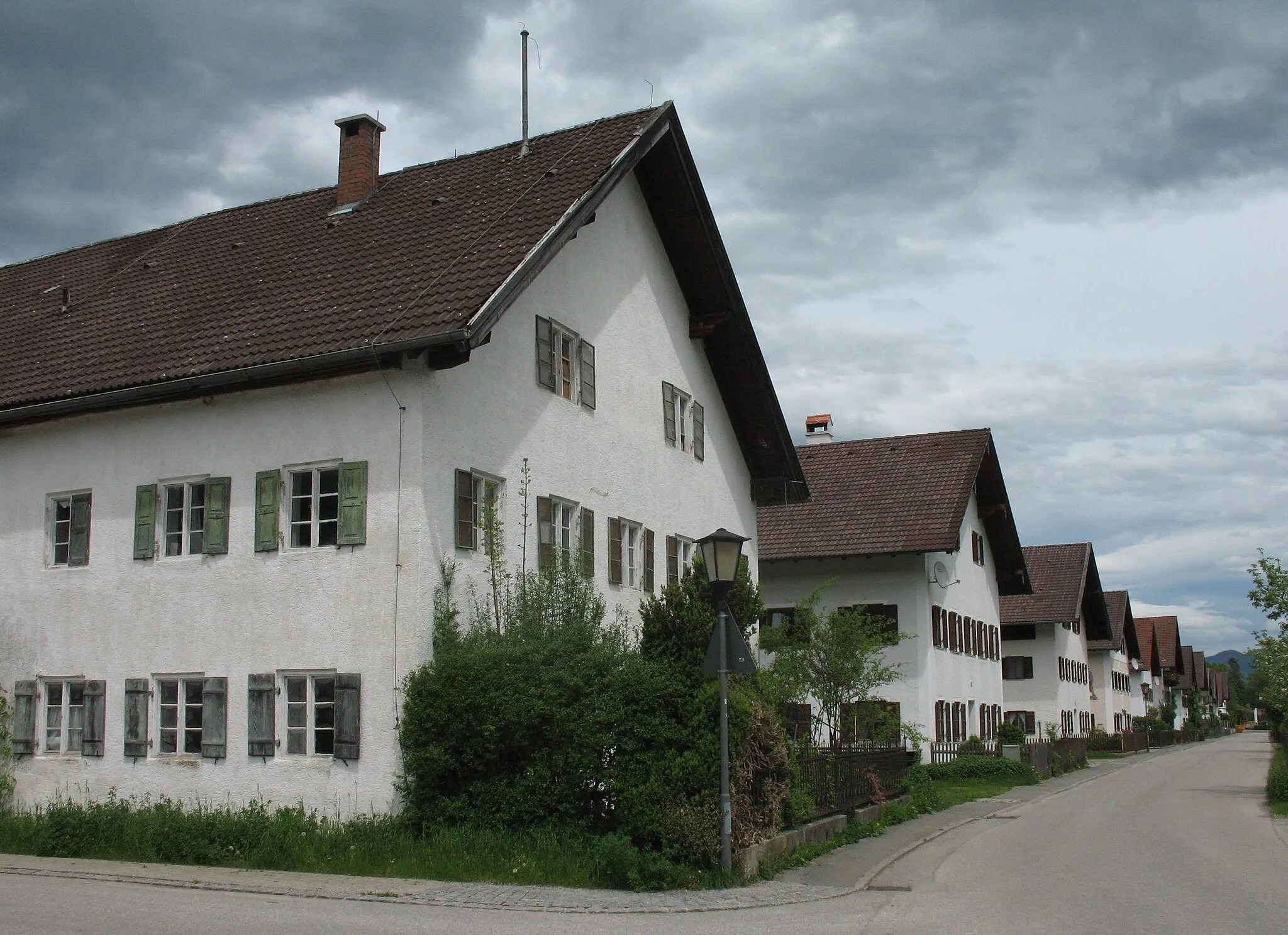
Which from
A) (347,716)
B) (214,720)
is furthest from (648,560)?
(214,720)

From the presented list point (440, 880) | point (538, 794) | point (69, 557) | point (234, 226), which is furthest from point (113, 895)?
point (234, 226)

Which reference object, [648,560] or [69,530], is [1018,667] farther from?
[69,530]

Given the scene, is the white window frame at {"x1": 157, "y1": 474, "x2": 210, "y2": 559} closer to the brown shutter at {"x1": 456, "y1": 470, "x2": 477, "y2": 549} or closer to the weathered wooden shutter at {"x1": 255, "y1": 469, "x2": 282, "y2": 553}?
the weathered wooden shutter at {"x1": 255, "y1": 469, "x2": 282, "y2": 553}

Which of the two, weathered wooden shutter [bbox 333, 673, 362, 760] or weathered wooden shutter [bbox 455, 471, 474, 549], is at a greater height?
weathered wooden shutter [bbox 455, 471, 474, 549]

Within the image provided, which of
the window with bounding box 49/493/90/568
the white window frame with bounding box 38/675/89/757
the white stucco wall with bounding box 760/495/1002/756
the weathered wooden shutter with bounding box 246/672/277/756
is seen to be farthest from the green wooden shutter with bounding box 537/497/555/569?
the white stucco wall with bounding box 760/495/1002/756

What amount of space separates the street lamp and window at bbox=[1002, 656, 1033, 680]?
42304mm

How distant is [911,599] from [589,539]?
17155 mm

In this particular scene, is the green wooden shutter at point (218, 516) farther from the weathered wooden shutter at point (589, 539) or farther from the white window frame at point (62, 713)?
the weathered wooden shutter at point (589, 539)

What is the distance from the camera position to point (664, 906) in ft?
40.9

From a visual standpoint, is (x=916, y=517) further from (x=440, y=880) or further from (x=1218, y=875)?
(x=440, y=880)

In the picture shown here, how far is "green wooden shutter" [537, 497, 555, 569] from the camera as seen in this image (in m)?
18.5

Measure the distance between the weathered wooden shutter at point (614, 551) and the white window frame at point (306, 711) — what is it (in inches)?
216

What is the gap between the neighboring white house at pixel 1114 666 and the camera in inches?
2758

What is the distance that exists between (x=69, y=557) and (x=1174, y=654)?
10305 centimetres
